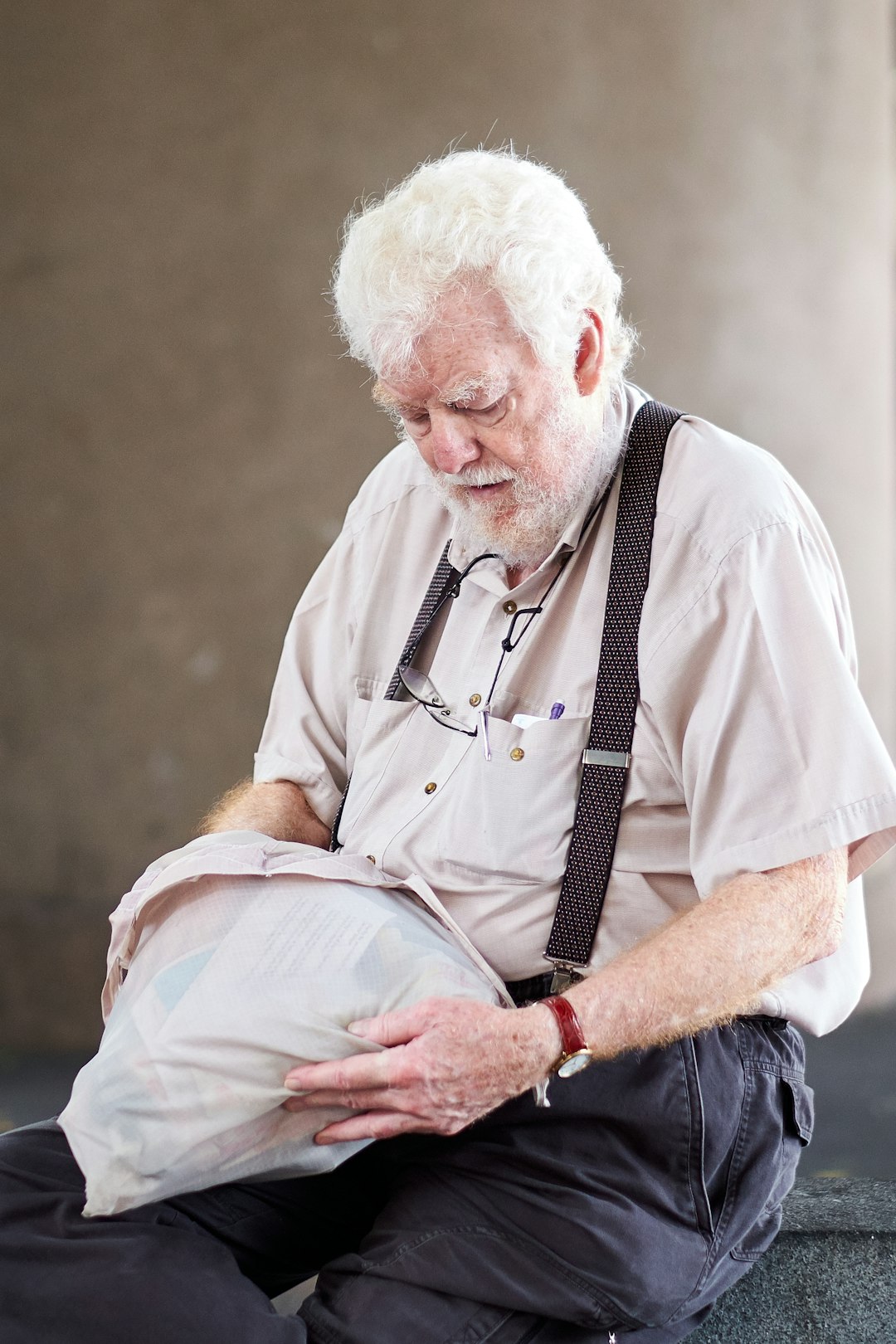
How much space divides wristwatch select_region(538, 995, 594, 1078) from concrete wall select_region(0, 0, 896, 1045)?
2740 mm

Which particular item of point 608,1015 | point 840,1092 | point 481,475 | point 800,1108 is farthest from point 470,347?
point 840,1092

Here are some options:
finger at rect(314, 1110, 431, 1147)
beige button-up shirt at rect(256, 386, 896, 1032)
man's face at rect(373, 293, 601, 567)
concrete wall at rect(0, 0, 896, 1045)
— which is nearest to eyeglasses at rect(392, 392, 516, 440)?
man's face at rect(373, 293, 601, 567)

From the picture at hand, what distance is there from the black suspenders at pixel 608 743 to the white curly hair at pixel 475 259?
203 millimetres

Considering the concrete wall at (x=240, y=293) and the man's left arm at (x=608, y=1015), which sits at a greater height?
the concrete wall at (x=240, y=293)

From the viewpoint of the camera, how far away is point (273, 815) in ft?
5.81

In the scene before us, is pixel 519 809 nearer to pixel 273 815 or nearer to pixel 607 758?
pixel 607 758

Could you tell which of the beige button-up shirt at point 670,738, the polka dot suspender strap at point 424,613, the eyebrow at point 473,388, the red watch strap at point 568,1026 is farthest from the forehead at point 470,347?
the red watch strap at point 568,1026

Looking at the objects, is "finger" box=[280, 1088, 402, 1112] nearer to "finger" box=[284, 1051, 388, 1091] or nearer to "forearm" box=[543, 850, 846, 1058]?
"finger" box=[284, 1051, 388, 1091]

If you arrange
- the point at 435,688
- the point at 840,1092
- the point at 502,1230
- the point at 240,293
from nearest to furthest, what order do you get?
the point at 502,1230 → the point at 435,688 → the point at 840,1092 → the point at 240,293

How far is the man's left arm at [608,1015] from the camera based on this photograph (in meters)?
1.19

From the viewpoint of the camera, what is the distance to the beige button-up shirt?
52.7 inches

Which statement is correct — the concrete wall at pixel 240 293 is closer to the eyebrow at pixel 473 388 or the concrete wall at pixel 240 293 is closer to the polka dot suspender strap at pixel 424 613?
the polka dot suspender strap at pixel 424 613

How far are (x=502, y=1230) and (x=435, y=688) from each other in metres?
Result: 0.63

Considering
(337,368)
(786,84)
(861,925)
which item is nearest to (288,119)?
(337,368)
